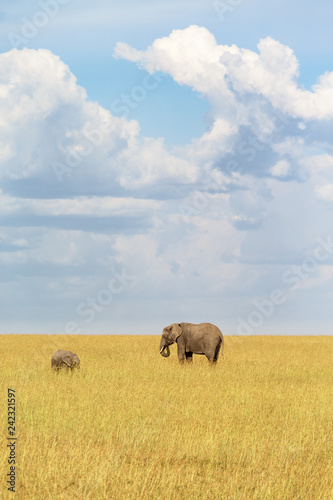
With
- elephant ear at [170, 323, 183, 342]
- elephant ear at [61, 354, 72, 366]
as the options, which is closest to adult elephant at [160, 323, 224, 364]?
elephant ear at [170, 323, 183, 342]

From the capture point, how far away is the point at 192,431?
1005 cm

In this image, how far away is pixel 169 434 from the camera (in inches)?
385

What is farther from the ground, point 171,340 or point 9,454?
point 171,340

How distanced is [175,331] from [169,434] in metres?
10.3

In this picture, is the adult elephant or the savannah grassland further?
the adult elephant

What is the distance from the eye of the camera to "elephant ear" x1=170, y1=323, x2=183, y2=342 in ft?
65.6

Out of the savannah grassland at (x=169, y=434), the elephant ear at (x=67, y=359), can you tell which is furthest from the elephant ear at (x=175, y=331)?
the elephant ear at (x=67, y=359)

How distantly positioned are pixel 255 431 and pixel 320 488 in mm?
2642

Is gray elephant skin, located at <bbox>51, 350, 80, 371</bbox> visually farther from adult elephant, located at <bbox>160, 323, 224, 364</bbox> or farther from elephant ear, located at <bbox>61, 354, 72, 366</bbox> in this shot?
adult elephant, located at <bbox>160, 323, 224, 364</bbox>

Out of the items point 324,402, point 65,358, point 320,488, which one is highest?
point 65,358

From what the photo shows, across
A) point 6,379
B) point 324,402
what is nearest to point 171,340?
point 6,379

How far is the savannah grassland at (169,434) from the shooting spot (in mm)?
7340

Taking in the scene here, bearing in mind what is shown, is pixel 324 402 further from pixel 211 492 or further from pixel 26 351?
pixel 26 351

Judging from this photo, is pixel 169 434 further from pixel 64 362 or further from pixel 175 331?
pixel 175 331
